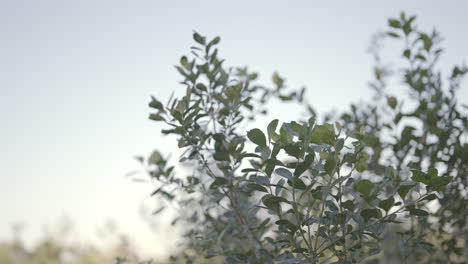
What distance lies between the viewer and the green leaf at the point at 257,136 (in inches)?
49.4

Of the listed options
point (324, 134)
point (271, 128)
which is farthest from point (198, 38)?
point (324, 134)

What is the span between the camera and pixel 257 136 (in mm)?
1269

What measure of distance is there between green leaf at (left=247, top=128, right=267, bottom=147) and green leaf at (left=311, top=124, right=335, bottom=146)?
160 mm

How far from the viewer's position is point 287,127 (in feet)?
4.12

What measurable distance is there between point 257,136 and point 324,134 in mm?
214

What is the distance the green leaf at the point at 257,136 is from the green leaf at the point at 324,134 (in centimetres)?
16

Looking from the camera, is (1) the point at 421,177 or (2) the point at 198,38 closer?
(1) the point at 421,177

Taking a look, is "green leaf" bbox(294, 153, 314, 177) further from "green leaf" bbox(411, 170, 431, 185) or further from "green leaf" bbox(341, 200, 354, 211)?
"green leaf" bbox(411, 170, 431, 185)

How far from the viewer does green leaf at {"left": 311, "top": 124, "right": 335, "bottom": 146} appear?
4.11 feet

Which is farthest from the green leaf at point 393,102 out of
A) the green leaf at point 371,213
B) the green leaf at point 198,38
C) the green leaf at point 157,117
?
the green leaf at point 157,117

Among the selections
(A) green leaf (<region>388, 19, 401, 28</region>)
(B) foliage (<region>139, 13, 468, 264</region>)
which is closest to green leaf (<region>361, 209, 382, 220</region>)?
(B) foliage (<region>139, 13, 468, 264</region>)

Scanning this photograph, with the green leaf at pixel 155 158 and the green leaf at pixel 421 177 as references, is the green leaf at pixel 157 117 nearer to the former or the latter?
the green leaf at pixel 155 158

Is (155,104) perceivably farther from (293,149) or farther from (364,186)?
(364,186)

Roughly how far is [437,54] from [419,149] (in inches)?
25.3
